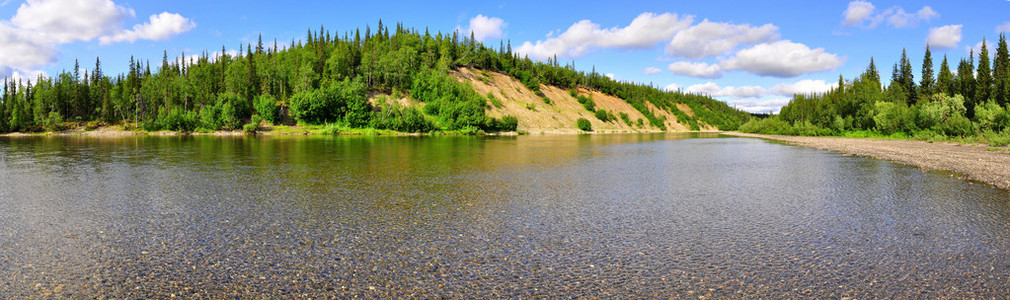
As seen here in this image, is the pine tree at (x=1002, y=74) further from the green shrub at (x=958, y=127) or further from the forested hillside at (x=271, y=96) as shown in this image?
the forested hillside at (x=271, y=96)

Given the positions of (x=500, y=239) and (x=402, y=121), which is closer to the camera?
(x=500, y=239)

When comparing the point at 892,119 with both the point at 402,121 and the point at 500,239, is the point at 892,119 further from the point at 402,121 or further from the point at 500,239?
the point at 500,239

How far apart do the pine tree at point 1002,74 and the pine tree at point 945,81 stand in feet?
35.6

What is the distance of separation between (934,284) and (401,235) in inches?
380

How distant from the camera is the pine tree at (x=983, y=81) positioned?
87.1m

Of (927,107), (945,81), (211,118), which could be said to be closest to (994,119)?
(927,107)

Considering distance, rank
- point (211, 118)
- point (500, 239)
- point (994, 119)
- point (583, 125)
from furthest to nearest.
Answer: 1. point (583, 125)
2. point (211, 118)
3. point (994, 119)
4. point (500, 239)

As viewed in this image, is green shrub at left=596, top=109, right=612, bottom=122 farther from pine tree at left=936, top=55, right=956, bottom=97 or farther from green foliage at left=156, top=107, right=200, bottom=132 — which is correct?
green foliage at left=156, top=107, right=200, bottom=132

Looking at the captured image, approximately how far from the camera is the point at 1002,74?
8769 centimetres

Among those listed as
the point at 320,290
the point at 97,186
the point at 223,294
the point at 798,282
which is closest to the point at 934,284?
the point at 798,282

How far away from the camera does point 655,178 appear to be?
893 inches

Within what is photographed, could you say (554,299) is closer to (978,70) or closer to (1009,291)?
(1009,291)

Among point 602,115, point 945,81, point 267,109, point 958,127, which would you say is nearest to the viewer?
point 958,127

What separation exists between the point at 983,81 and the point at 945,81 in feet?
63.0
